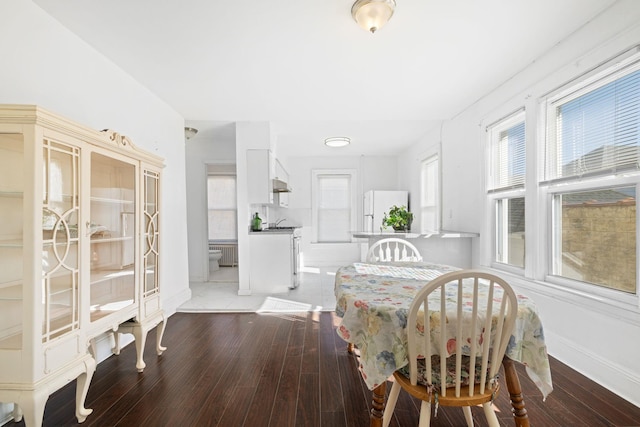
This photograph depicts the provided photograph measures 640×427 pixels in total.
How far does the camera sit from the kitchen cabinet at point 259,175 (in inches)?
173

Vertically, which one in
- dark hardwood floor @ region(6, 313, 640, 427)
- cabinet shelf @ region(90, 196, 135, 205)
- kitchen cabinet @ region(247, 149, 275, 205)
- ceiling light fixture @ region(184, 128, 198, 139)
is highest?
ceiling light fixture @ region(184, 128, 198, 139)

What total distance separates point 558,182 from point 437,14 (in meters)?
1.64

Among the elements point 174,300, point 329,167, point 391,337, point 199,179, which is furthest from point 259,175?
point 391,337

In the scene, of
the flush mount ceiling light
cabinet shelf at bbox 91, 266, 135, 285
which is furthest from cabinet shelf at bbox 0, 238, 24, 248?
the flush mount ceiling light

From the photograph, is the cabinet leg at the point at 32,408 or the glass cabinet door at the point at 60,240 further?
the glass cabinet door at the point at 60,240

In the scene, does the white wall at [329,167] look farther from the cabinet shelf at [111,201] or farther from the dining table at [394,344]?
the dining table at [394,344]

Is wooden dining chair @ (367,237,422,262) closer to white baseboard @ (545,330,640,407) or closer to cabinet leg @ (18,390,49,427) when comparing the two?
white baseboard @ (545,330,640,407)

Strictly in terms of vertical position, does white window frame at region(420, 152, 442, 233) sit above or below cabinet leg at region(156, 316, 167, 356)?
above

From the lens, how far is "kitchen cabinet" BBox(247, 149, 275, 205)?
14.4 ft

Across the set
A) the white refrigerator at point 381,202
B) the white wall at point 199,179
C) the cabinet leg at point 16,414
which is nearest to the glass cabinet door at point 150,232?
the cabinet leg at point 16,414

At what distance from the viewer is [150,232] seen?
8.04 ft

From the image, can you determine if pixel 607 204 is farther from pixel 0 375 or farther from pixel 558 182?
pixel 0 375

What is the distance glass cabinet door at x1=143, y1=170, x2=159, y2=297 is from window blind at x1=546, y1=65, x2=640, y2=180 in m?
3.29

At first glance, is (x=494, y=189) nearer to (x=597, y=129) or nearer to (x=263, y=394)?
(x=597, y=129)
